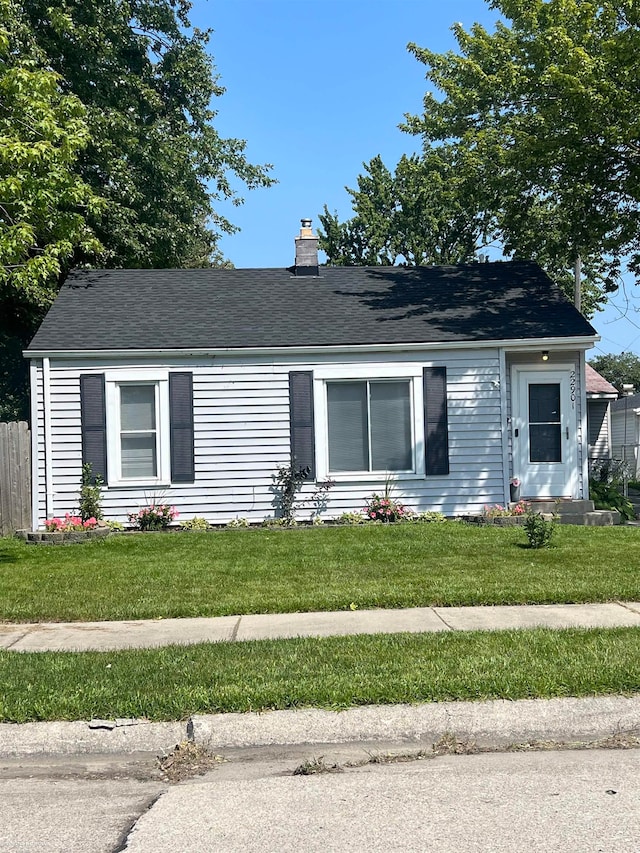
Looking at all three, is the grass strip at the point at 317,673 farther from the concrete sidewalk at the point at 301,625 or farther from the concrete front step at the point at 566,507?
the concrete front step at the point at 566,507

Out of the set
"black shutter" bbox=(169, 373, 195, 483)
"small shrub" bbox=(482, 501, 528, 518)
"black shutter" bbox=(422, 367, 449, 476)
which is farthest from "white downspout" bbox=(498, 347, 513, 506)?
"black shutter" bbox=(169, 373, 195, 483)

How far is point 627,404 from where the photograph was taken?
32375 millimetres

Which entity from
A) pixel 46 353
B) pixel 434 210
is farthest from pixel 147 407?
pixel 434 210

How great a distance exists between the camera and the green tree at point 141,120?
1919 centimetres

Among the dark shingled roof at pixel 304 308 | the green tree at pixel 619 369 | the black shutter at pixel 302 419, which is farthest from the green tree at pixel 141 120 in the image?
the green tree at pixel 619 369

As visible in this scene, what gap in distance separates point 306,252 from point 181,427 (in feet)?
16.9

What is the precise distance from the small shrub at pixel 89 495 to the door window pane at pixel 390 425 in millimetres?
4599

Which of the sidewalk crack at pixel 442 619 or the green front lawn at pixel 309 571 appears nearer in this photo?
the sidewalk crack at pixel 442 619

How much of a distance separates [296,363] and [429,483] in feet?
10.0

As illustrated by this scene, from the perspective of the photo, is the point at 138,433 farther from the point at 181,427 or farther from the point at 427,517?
the point at 427,517

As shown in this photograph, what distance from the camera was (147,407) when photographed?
559 inches

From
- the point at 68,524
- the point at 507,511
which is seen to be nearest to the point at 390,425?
the point at 507,511

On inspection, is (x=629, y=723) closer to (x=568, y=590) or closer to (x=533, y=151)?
(x=568, y=590)

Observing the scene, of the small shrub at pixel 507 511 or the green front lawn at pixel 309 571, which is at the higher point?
the small shrub at pixel 507 511
